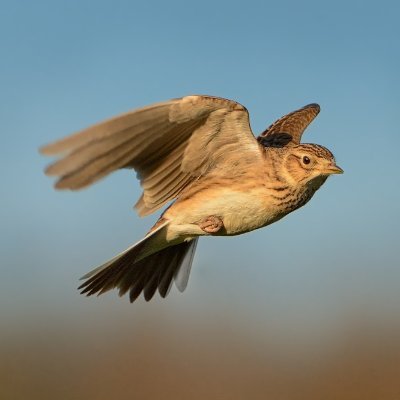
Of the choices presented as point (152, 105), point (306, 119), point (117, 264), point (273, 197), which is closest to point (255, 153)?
point (273, 197)

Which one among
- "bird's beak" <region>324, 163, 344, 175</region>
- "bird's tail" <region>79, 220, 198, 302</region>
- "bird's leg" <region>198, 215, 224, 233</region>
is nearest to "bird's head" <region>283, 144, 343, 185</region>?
"bird's beak" <region>324, 163, 344, 175</region>

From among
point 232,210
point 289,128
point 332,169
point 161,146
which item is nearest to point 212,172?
point 232,210

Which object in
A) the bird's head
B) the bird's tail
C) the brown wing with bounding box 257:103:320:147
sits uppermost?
the brown wing with bounding box 257:103:320:147

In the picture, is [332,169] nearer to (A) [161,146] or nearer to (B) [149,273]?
(A) [161,146]

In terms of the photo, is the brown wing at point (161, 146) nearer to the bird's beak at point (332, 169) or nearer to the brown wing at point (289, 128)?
the bird's beak at point (332, 169)

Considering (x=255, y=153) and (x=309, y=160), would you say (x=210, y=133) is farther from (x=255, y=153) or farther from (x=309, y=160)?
(x=309, y=160)

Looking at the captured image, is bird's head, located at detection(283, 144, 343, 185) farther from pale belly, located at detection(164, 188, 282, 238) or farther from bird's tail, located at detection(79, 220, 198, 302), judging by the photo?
bird's tail, located at detection(79, 220, 198, 302)

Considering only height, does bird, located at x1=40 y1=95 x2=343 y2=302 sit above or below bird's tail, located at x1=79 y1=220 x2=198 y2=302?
above
